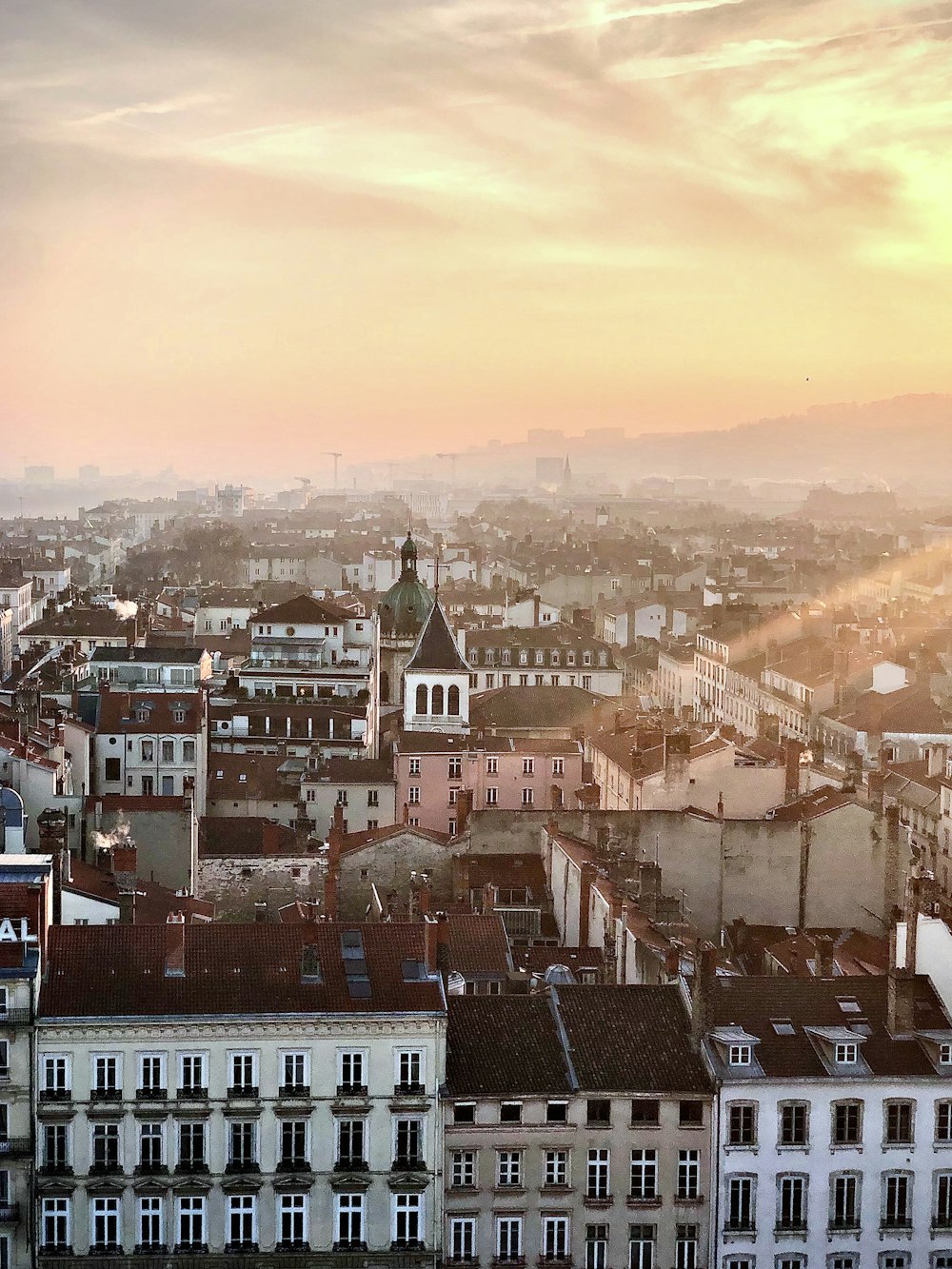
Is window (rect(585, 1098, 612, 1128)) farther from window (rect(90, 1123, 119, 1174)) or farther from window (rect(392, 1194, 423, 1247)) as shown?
window (rect(90, 1123, 119, 1174))

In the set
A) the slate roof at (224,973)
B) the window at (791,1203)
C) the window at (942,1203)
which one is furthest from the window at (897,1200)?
the slate roof at (224,973)

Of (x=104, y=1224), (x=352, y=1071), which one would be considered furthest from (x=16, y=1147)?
(x=352, y=1071)

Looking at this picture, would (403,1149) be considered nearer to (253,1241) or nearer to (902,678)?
(253,1241)

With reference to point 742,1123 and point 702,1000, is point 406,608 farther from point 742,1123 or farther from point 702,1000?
point 742,1123

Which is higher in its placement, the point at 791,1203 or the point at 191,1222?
the point at 791,1203

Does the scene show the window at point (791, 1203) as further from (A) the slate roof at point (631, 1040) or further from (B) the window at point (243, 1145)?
(B) the window at point (243, 1145)

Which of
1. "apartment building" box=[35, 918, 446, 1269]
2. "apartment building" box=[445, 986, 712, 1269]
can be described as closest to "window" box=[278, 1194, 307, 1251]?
"apartment building" box=[35, 918, 446, 1269]
